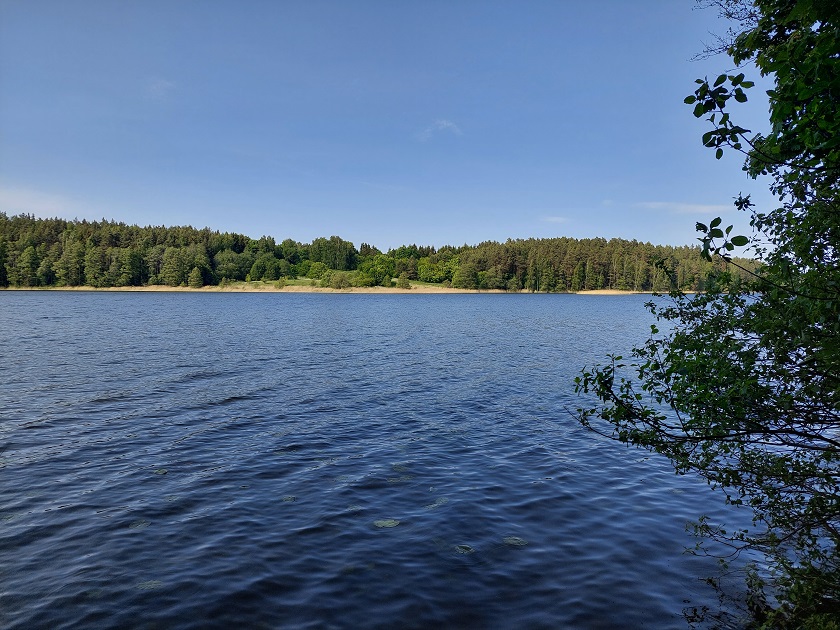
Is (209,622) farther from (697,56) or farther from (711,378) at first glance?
(697,56)

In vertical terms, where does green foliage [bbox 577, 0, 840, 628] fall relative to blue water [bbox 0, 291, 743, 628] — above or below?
above

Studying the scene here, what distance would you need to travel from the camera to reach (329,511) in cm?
1370

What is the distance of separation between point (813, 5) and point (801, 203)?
3417 millimetres

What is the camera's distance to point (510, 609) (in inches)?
372

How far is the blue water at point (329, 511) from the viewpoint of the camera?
31.5ft

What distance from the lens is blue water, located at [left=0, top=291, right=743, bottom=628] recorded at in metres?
9.60

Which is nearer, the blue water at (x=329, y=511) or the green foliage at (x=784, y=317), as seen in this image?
the green foliage at (x=784, y=317)

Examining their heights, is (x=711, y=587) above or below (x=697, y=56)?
below

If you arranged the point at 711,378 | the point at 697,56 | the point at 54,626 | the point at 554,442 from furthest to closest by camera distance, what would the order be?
the point at 554,442 → the point at 697,56 → the point at 54,626 → the point at 711,378

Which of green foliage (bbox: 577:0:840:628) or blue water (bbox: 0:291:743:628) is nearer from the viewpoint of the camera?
green foliage (bbox: 577:0:840:628)

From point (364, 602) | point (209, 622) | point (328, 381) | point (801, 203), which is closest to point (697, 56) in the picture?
point (801, 203)

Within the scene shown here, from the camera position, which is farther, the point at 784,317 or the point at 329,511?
the point at 329,511

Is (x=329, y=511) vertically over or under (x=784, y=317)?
under

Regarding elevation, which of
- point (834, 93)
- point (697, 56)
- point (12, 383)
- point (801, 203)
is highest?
point (697, 56)
